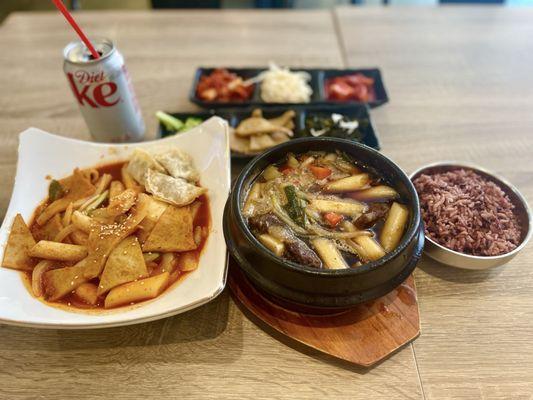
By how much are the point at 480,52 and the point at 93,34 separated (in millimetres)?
2908

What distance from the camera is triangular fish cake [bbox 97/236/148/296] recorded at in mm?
1409

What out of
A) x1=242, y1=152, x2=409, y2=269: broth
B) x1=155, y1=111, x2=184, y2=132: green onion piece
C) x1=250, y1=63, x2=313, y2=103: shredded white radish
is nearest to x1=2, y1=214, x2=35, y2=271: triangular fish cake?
x1=242, y1=152, x2=409, y2=269: broth

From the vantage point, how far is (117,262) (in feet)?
4.73

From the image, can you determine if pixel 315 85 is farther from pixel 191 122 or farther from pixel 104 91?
pixel 104 91

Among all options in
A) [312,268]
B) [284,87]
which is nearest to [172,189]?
[312,268]

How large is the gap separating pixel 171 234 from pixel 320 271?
0.62 metres

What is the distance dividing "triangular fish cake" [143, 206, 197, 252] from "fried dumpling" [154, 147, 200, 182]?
8.9 inches

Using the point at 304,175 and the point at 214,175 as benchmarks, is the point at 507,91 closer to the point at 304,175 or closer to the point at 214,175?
the point at 304,175

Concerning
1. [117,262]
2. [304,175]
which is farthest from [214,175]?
[117,262]

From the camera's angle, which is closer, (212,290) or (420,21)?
(212,290)

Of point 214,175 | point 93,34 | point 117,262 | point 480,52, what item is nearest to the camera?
point 117,262

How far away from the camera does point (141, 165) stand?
1804 millimetres

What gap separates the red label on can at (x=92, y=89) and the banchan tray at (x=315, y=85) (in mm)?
556

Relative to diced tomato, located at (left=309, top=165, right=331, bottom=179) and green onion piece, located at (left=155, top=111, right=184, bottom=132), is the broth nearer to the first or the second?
diced tomato, located at (left=309, top=165, right=331, bottom=179)
